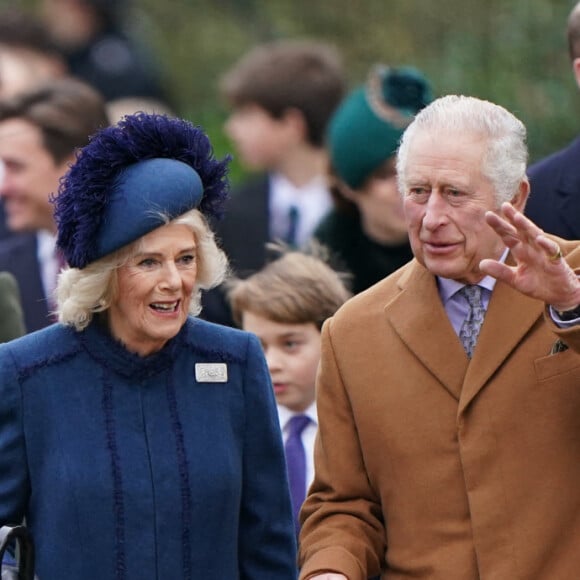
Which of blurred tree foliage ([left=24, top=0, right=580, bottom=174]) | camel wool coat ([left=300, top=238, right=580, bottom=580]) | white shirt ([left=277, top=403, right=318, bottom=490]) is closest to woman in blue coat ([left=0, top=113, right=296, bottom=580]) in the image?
camel wool coat ([left=300, top=238, right=580, bottom=580])

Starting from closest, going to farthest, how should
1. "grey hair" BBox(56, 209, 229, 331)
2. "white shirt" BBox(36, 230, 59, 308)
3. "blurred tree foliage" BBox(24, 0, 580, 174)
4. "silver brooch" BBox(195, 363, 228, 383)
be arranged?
"grey hair" BBox(56, 209, 229, 331) < "silver brooch" BBox(195, 363, 228, 383) < "white shirt" BBox(36, 230, 59, 308) < "blurred tree foliage" BBox(24, 0, 580, 174)

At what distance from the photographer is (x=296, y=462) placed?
6.34 m

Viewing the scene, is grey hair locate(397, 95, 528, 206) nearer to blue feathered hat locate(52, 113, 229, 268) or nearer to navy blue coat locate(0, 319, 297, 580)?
blue feathered hat locate(52, 113, 229, 268)

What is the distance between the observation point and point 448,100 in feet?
16.9

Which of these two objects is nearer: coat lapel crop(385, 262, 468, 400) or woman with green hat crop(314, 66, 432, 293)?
coat lapel crop(385, 262, 468, 400)

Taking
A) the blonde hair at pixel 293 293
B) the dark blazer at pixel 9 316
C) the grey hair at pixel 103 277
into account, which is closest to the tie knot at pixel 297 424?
the blonde hair at pixel 293 293

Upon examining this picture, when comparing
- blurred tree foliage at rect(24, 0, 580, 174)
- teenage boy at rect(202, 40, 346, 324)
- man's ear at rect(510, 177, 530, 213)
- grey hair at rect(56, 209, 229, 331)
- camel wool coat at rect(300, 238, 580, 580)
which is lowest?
camel wool coat at rect(300, 238, 580, 580)

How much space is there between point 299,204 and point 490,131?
13.1 ft

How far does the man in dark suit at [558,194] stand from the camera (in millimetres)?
6320

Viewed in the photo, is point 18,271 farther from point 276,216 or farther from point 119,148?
point 119,148

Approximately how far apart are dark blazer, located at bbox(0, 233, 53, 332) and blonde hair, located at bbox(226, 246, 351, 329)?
2.65 feet

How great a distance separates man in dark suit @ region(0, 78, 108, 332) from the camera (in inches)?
311

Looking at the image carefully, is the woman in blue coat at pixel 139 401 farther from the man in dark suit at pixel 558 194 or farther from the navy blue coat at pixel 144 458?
the man in dark suit at pixel 558 194

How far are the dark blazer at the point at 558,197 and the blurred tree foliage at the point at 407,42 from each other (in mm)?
4795
